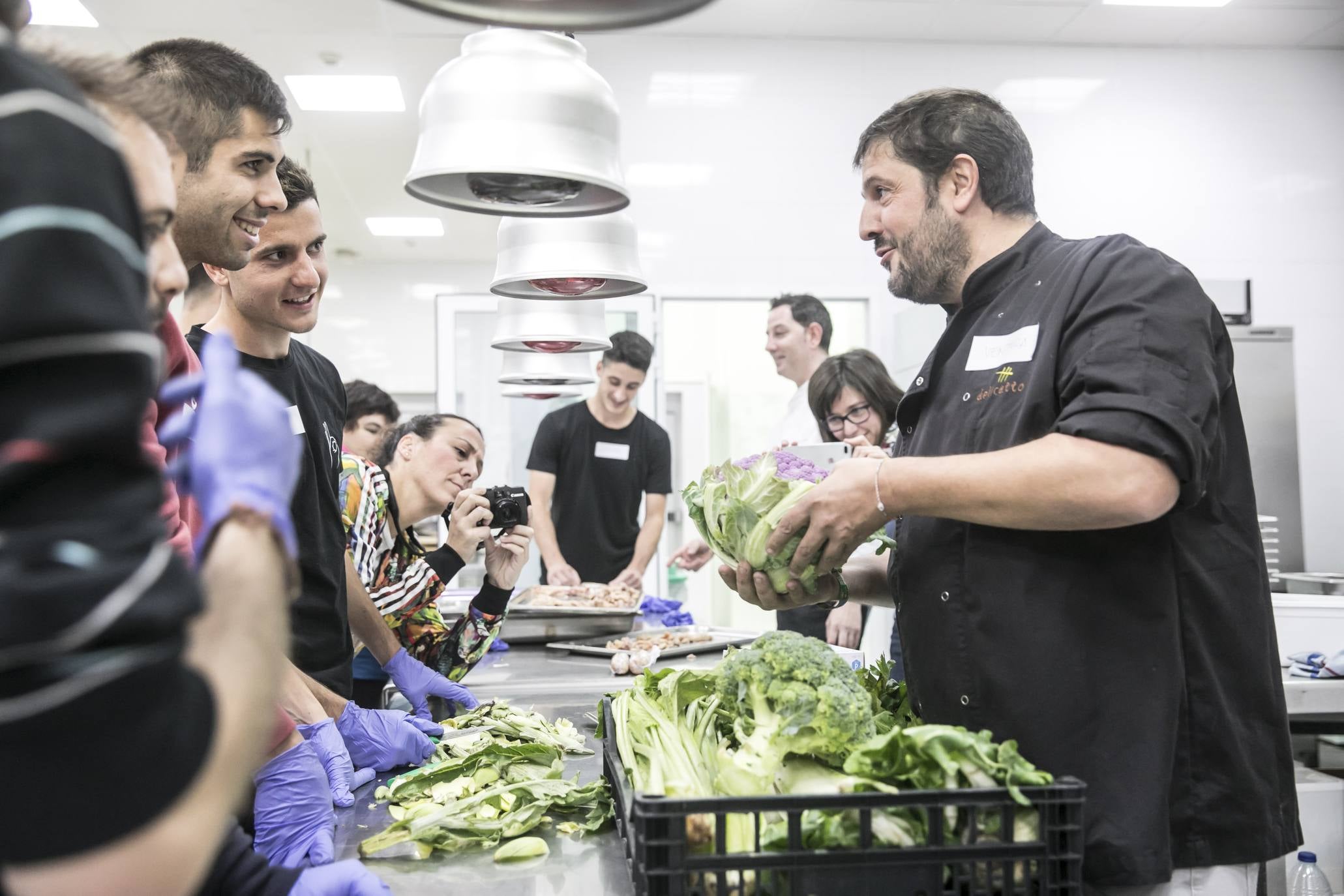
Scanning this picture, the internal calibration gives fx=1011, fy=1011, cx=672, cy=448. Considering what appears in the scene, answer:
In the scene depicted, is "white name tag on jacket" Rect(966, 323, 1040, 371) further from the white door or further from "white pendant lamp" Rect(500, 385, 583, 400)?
the white door

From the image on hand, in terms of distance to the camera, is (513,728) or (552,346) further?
(552,346)

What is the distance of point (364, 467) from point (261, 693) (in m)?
2.07

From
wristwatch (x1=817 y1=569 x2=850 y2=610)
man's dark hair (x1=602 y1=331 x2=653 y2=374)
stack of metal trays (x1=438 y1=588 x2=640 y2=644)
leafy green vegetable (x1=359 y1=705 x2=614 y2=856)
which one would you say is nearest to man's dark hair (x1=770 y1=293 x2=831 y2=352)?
man's dark hair (x1=602 y1=331 x2=653 y2=374)

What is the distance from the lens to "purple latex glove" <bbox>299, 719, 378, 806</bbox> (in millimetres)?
1636

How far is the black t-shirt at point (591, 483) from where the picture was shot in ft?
17.2

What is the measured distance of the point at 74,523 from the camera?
2.04 ft

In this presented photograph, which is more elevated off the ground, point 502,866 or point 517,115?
point 517,115

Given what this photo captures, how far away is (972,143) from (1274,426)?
4520mm

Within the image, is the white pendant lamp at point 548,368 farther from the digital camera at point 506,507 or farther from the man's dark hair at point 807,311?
the man's dark hair at point 807,311

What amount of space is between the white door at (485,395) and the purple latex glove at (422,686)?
4.00 meters

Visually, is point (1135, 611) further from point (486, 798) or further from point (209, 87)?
point (209, 87)

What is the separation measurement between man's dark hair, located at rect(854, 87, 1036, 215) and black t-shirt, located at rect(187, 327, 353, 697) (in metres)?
1.42

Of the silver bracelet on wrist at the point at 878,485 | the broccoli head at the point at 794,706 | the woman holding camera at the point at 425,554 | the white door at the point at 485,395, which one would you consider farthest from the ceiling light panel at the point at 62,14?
the broccoli head at the point at 794,706

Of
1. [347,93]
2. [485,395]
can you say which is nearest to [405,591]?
[485,395]
